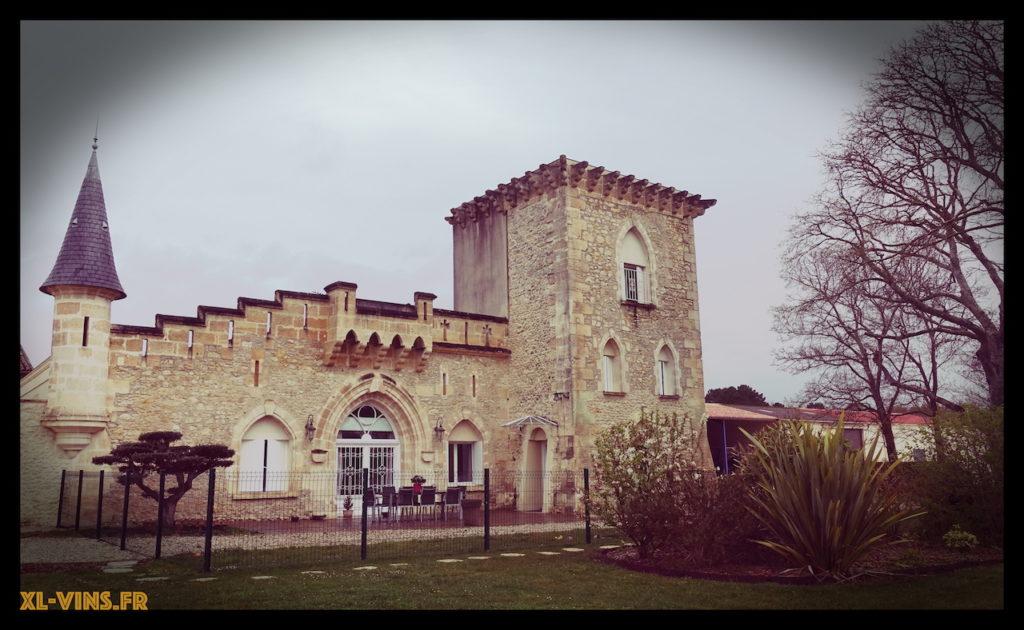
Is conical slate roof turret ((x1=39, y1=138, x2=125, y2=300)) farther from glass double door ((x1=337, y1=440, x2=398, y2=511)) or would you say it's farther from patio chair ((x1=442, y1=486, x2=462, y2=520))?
patio chair ((x1=442, y1=486, x2=462, y2=520))

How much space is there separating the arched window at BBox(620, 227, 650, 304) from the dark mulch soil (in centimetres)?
1130

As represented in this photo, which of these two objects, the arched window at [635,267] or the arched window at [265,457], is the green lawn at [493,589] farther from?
the arched window at [635,267]

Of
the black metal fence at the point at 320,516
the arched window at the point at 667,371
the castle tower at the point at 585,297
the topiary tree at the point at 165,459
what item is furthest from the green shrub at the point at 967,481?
the topiary tree at the point at 165,459

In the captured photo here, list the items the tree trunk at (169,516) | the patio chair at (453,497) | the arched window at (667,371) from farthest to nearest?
the arched window at (667,371) → the patio chair at (453,497) → the tree trunk at (169,516)

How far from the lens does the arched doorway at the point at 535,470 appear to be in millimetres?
19250

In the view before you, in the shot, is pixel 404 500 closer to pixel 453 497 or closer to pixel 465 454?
pixel 453 497

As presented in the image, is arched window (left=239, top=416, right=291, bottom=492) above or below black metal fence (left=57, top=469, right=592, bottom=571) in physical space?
above

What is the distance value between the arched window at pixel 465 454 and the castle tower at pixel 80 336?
8.02 meters

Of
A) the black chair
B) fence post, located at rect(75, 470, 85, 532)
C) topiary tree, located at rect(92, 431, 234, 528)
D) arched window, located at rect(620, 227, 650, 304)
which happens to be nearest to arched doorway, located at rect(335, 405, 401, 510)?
the black chair

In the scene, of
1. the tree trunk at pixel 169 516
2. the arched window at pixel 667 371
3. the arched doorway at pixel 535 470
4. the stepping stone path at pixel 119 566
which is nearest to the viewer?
the stepping stone path at pixel 119 566

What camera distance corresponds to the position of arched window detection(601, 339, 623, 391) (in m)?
20.1

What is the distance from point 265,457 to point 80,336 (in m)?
4.44

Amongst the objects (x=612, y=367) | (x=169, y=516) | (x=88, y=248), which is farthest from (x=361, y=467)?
(x=88, y=248)

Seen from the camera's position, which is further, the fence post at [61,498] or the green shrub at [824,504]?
the fence post at [61,498]
